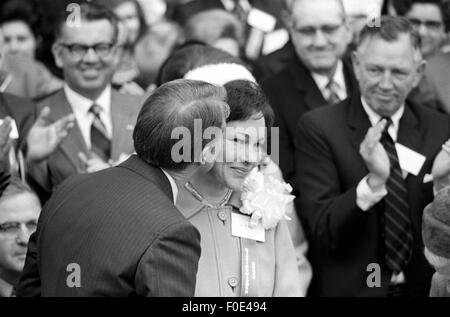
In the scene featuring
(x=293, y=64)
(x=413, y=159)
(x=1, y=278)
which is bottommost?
(x=1, y=278)

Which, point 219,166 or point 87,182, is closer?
point 87,182

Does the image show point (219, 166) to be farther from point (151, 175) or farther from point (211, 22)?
point (211, 22)

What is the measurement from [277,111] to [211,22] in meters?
0.97

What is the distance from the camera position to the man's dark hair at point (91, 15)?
4879 millimetres

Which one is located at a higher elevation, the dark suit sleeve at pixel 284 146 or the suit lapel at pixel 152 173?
the suit lapel at pixel 152 173

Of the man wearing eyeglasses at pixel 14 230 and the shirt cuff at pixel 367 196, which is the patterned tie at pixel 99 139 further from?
the shirt cuff at pixel 367 196

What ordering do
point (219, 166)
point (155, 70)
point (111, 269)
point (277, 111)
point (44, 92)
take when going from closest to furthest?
point (111, 269)
point (219, 166)
point (277, 111)
point (44, 92)
point (155, 70)

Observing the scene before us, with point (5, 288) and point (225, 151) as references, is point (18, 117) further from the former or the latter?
point (225, 151)

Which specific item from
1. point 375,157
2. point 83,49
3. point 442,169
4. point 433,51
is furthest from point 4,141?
point 433,51

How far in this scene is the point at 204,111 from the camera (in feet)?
10.3

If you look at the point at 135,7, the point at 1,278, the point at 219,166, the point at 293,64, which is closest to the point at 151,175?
the point at 219,166

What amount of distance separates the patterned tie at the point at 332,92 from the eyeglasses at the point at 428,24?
839 mm

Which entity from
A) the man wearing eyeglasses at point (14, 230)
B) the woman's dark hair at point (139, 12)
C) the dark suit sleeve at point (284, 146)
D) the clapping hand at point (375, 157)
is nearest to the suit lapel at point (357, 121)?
the clapping hand at point (375, 157)

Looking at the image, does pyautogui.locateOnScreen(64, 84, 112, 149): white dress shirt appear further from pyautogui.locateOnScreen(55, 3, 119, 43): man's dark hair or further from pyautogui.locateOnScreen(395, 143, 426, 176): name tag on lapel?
pyautogui.locateOnScreen(395, 143, 426, 176): name tag on lapel
